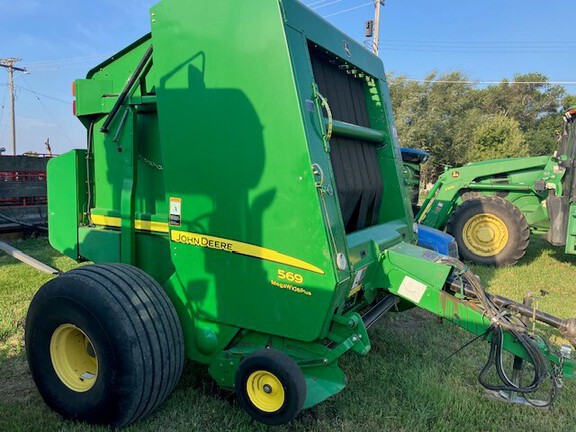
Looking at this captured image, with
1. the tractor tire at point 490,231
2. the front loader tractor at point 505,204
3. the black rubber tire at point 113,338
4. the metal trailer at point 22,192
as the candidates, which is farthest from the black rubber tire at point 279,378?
the metal trailer at point 22,192

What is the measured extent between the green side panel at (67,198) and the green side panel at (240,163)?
3.44ft

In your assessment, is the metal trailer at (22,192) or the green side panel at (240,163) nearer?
the green side panel at (240,163)

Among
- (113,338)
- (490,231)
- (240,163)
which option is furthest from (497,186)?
(113,338)

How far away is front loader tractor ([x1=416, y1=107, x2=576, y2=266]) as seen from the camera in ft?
20.1

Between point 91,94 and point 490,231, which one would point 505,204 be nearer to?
point 490,231

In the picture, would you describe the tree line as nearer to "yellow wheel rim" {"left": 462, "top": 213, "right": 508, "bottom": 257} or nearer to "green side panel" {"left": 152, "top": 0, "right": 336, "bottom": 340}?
"yellow wheel rim" {"left": 462, "top": 213, "right": 508, "bottom": 257}

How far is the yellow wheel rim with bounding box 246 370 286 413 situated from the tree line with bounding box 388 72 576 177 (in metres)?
26.4

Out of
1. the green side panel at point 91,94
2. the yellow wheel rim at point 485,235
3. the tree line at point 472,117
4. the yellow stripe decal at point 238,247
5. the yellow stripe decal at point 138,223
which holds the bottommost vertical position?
the yellow wheel rim at point 485,235

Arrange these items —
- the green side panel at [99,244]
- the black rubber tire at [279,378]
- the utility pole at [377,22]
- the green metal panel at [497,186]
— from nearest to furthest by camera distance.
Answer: the black rubber tire at [279,378] < the green side panel at [99,244] < the green metal panel at [497,186] < the utility pole at [377,22]

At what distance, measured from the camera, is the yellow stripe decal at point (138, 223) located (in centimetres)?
275

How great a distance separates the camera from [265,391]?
86.9 inches

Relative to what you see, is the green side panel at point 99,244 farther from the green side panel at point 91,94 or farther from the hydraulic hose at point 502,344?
the hydraulic hose at point 502,344

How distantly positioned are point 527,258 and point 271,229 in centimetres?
665

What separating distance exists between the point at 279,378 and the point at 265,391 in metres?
0.16
